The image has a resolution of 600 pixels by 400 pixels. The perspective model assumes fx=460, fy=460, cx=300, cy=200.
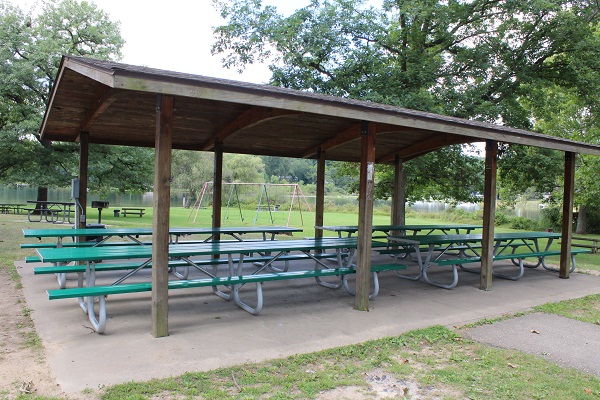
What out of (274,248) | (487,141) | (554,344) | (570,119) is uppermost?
(570,119)

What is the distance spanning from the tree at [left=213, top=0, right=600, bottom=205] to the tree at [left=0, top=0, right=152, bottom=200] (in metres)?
8.14

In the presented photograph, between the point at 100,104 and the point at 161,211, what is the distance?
7.00 ft

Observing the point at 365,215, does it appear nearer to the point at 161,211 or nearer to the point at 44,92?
the point at 161,211

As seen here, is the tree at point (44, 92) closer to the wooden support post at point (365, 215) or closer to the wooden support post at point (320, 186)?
the wooden support post at point (320, 186)

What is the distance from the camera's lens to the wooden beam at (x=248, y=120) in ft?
17.8

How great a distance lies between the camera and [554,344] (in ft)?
15.1

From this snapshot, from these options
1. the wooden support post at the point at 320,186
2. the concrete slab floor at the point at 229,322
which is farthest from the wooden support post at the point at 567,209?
the wooden support post at the point at 320,186

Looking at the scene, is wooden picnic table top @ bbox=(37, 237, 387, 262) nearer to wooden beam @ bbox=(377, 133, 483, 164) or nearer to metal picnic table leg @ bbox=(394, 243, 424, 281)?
metal picnic table leg @ bbox=(394, 243, 424, 281)

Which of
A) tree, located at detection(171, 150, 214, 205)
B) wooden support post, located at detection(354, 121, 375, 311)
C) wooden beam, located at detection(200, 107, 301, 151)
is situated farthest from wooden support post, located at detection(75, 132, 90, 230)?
tree, located at detection(171, 150, 214, 205)

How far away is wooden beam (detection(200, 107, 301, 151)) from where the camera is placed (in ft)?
17.8

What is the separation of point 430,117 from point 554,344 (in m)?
2.91

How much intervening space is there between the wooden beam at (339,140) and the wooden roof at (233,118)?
2cm

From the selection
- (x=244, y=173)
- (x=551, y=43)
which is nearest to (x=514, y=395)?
(x=551, y=43)

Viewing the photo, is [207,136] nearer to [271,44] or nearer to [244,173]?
[271,44]
